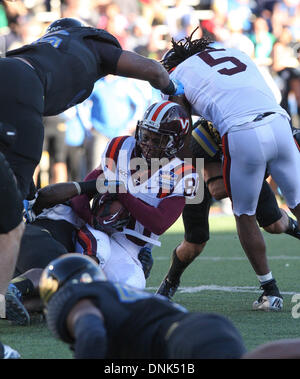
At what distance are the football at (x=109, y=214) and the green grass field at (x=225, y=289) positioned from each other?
64 centimetres

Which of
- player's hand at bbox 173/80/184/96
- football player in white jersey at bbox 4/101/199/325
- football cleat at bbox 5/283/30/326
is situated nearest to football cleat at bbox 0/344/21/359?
football cleat at bbox 5/283/30/326

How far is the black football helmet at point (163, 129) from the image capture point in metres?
4.75

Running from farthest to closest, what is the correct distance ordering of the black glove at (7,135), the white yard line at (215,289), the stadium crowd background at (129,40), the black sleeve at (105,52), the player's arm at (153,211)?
1. the stadium crowd background at (129,40)
2. the white yard line at (215,289)
3. the player's arm at (153,211)
4. the black sleeve at (105,52)
5. the black glove at (7,135)

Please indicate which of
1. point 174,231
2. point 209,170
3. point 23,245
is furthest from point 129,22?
point 23,245

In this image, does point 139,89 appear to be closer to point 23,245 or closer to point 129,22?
point 129,22

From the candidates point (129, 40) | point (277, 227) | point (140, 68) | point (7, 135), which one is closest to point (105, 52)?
point (140, 68)

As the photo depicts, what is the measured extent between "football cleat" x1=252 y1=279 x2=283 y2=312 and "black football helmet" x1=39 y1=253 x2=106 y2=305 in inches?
93.7

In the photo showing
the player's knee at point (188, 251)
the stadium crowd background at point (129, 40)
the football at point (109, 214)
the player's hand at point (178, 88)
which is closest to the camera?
the player's hand at point (178, 88)

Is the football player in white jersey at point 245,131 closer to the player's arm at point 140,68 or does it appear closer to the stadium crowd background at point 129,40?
the player's arm at point 140,68

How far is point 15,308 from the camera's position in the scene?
4059 millimetres

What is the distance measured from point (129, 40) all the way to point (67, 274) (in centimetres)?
940

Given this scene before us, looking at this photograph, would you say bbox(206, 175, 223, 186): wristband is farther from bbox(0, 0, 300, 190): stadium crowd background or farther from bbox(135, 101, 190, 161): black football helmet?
bbox(0, 0, 300, 190): stadium crowd background

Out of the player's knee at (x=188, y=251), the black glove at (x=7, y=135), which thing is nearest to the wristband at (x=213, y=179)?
the player's knee at (x=188, y=251)
